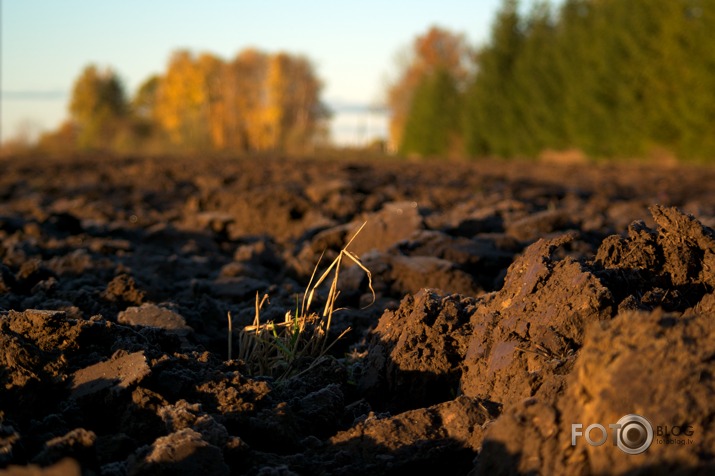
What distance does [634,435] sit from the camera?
180 cm

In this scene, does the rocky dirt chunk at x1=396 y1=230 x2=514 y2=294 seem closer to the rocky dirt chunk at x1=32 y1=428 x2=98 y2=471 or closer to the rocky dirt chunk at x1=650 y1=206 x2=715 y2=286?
the rocky dirt chunk at x1=650 y1=206 x2=715 y2=286

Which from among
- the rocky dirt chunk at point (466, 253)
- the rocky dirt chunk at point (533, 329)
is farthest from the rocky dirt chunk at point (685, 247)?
the rocky dirt chunk at point (466, 253)

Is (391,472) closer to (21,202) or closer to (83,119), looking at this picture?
(21,202)

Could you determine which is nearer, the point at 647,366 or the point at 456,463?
the point at 647,366

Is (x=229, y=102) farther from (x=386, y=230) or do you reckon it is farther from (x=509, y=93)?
(x=386, y=230)

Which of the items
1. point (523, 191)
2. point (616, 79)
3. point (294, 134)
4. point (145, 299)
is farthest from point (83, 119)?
point (145, 299)

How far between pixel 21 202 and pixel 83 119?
67.1 metres

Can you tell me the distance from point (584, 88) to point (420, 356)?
2990cm

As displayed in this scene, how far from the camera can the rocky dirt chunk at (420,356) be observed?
292 cm

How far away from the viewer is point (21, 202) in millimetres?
9852

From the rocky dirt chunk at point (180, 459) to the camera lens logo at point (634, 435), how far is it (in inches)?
37.7

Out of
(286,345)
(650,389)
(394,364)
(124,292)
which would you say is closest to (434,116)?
(124,292)

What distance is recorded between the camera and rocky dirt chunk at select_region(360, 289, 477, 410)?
9.59 ft

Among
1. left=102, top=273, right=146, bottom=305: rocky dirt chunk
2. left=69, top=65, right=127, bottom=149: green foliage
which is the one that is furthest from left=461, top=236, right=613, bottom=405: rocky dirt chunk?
left=69, top=65, right=127, bottom=149: green foliage
